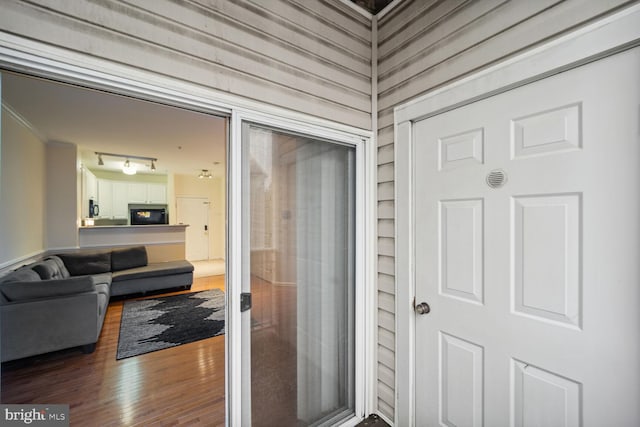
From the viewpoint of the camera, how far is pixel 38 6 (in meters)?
0.95

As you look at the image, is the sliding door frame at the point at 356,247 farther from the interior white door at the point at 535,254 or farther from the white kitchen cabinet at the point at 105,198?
the white kitchen cabinet at the point at 105,198

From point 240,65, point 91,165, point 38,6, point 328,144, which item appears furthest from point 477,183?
point 91,165

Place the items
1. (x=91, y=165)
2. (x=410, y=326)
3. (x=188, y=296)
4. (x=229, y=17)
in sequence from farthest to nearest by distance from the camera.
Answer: (x=91, y=165)
(x=188, y=296)
(x=410, y=326)
(x=229, y=17)

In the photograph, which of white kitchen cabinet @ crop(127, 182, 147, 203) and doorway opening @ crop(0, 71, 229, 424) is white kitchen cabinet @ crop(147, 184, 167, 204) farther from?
doorway opening @ crop(0, 71, 229, 424)

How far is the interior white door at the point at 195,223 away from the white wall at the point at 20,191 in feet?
12.3

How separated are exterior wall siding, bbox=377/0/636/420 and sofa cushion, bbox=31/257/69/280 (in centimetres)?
393

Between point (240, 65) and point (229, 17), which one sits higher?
point (229, 17)

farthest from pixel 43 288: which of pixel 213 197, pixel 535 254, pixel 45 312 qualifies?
pixel 213 197

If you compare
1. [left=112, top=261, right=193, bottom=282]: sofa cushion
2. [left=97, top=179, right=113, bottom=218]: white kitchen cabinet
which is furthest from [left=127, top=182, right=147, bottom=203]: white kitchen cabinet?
[left=112, top=261, right=193, bottom=282]: sofa cushion

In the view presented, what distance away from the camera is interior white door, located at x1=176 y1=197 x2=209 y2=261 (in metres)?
8.02

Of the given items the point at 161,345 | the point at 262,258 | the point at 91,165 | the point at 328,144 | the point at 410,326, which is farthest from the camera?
the point at 91,165

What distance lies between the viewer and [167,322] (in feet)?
11.9

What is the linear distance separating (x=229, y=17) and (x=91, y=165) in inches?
272

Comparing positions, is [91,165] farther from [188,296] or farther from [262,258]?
[262,258]
